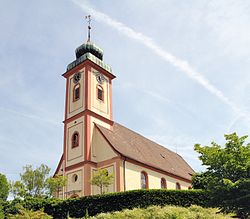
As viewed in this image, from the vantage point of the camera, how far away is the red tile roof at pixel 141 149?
32.2 metres

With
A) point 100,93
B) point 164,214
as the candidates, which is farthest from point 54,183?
point 164,214

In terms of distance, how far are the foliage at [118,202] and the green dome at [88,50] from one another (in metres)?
18.0

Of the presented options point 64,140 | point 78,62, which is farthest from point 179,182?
point 78,62

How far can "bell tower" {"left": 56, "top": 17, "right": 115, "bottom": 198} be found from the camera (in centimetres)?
3069

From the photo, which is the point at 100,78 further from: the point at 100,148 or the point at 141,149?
the point at 141,149

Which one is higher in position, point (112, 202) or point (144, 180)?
point (144, 180)

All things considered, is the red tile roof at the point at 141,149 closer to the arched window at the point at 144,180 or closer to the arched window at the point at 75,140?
the arched window at the point at 144,180

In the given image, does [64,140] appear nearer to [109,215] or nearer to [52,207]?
[52,207]

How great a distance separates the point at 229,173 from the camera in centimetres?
1850

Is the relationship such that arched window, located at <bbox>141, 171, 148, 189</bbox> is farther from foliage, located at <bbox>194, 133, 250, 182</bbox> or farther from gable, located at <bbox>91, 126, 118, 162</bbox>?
foliage, located at <bbox>194, 133, 250, 182</bbox>

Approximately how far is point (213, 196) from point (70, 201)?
34.2 ft

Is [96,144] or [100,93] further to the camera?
[100,93]

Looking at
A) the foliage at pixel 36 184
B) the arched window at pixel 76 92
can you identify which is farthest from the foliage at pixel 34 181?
the arched window at pixel 76 92

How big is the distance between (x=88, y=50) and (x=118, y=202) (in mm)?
19291
